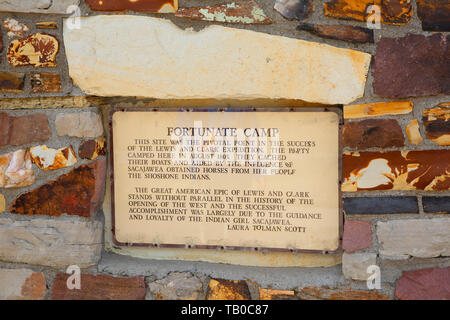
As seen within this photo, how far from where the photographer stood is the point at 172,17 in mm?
1613

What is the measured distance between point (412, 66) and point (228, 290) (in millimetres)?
1067

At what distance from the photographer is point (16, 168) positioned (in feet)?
5.73

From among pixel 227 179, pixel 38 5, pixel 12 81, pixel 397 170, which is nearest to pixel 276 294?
pixel 227 179

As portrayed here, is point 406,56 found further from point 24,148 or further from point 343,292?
point 24,148

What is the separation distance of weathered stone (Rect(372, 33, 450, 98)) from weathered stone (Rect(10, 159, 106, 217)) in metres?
1.12

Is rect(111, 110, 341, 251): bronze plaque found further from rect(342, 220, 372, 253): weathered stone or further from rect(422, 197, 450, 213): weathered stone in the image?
rect(422, 197, 450, 213): weathered stone

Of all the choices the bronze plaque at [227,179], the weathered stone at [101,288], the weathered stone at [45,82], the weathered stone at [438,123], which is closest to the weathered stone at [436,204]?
the weathered stone at [438,123]

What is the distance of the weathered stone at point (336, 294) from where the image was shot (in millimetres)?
1622

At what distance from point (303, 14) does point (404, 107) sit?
48 cm

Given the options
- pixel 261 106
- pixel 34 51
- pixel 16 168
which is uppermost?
pixel 34 51

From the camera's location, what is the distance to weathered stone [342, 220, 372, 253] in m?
1.60

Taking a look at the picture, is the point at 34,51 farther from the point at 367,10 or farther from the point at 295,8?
the point at 367,10

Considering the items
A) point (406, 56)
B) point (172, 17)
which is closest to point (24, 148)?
point (172, 17)

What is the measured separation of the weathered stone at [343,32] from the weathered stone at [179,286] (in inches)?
41.1
